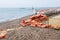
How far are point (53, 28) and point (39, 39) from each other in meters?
1.96

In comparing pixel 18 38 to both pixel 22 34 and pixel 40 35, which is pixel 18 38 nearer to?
pixel 22 34

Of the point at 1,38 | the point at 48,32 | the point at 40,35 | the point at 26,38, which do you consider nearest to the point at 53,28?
the point at 48,32

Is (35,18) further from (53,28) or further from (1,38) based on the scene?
(1,38)

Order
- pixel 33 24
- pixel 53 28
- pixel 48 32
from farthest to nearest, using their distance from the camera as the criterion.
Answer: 1. pixel 33 24
2. pixel 53 28
3. pixel 48 32

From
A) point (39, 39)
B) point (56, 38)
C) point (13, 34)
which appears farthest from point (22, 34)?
point (56, 38)

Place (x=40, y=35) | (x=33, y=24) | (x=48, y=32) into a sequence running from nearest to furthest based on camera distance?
1. (x=40, y=35)
2. (x=48, y=32)
3. (x=33, y=24)

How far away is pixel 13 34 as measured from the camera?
7785 millimetres

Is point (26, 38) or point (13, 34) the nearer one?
point (26, 38)

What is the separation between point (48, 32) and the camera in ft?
26.2

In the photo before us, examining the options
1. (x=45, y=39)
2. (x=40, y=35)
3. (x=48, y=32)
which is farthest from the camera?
(x=48, y=32)

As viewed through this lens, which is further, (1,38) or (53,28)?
(53,28)

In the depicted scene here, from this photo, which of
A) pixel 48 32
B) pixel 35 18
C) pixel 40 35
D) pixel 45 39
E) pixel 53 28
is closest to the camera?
pixel 45 39

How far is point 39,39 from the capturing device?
6992mm

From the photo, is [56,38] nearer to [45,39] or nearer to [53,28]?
[45,39]
